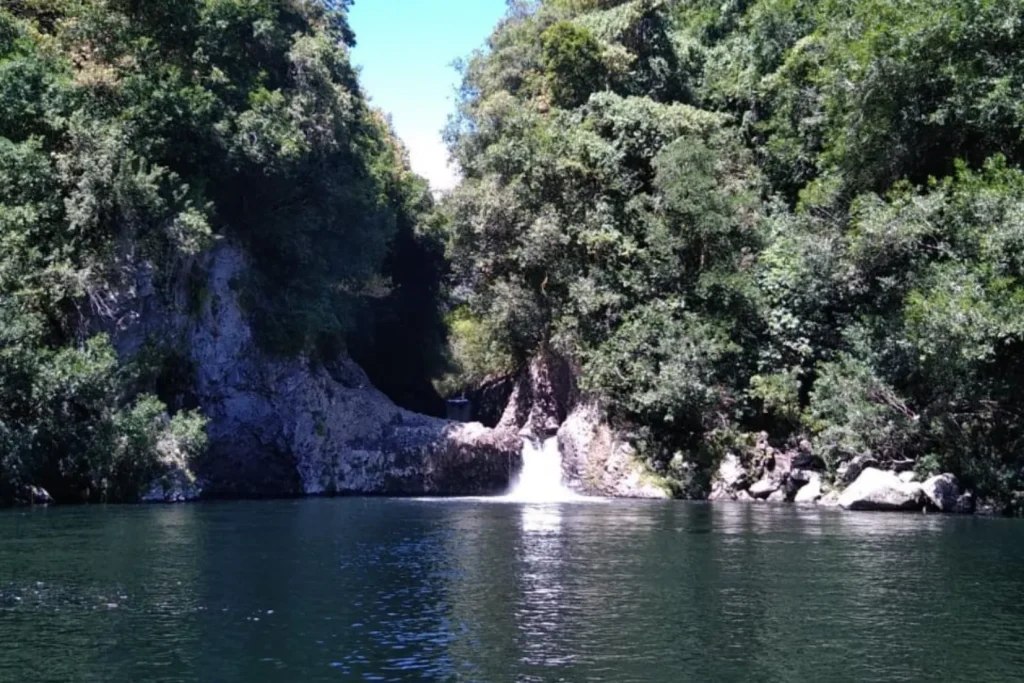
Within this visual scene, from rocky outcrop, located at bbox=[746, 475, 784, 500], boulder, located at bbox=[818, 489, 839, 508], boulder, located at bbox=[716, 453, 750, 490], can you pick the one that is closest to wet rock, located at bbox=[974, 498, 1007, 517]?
boulder, located at bbox=[818, 489, 839, 508]

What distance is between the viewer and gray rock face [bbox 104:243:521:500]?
3747cm

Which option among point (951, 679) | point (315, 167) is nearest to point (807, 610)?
point (951, 679)

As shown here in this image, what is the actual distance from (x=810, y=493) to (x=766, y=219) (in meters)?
11.6

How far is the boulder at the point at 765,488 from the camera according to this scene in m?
33.9

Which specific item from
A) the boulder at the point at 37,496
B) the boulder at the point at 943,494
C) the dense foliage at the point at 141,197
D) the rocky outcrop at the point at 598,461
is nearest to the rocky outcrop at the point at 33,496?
the boulder at the point at 37,496

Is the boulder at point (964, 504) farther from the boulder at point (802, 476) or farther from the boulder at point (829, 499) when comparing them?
the boulder at point (802, 476)

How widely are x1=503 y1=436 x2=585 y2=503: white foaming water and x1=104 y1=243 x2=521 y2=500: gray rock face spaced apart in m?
0.46

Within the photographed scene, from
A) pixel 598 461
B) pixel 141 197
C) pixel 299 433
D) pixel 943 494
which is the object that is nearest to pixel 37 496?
pixel 141 197

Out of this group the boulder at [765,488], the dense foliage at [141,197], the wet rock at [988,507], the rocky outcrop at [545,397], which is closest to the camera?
the wet rock at [988,507]

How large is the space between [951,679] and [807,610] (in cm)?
344

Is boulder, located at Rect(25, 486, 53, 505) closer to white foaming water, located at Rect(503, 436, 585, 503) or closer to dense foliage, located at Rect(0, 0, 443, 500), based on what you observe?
dense foliage, located at Rect(0, 0, 443, 500)

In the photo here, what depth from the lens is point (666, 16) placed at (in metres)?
46.9

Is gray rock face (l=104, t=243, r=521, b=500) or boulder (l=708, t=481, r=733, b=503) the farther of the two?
gray rock face (l=104, t=243, r=521, b=500)

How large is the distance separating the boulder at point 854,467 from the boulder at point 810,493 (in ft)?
3.53
